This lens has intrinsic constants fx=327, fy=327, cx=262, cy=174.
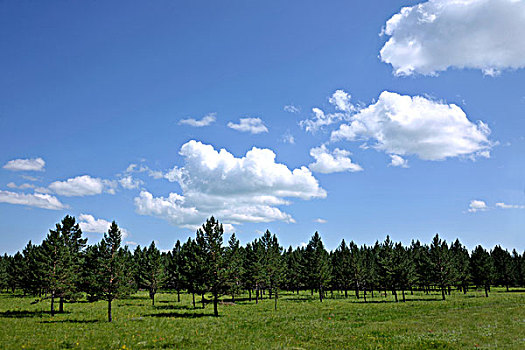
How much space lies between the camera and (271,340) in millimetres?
27453

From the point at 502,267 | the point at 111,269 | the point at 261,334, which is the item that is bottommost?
the point at 502,267

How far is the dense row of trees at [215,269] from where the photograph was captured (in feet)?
144

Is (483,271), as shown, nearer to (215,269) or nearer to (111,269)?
(215,269)

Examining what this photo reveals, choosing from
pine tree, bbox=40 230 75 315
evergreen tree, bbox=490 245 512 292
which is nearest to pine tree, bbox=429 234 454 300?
evergreen tree, bbox=490 245 512 292

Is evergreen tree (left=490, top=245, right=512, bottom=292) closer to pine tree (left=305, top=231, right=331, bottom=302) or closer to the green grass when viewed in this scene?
pine tree (left=305, top=231, right=331, bottom=302)

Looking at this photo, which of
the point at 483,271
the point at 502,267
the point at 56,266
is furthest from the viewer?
the point at 502,267

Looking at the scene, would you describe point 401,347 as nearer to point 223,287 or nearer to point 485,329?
point 485,329

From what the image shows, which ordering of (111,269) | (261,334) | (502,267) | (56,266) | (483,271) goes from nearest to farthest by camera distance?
(261,334) → (111,269) → (56,266) → (483,271) → (502,267)

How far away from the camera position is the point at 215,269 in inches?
1956

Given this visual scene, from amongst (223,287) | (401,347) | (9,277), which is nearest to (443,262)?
(223,287)

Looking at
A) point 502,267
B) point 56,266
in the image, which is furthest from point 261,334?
point 502,267

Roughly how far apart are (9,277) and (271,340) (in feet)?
315

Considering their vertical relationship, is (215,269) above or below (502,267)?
above

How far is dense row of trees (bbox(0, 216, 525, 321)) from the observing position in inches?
1724
